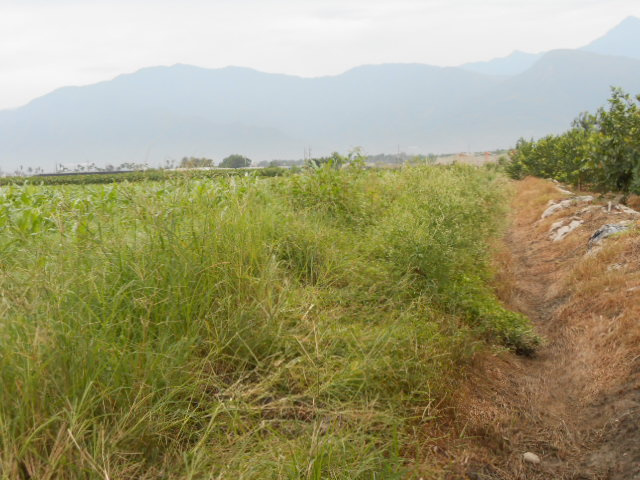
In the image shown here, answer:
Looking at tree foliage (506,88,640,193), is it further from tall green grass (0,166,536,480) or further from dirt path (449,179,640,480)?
tall green grass (0,166,536,480)

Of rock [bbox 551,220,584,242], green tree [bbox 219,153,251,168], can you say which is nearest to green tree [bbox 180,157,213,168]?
green tree [bbox 219,153,251,168]

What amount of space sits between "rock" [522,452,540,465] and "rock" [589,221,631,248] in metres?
5.32

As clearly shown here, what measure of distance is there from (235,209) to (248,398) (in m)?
2.06

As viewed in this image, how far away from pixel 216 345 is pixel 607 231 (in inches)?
275

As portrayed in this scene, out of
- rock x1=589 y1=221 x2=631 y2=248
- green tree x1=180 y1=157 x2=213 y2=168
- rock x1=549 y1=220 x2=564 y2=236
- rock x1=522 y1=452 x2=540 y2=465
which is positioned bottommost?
rock x1=522 y1=452 x2=540 y2=465

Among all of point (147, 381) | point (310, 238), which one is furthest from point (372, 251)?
point (147, 381)

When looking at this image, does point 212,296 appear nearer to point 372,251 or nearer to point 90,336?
point 90,336

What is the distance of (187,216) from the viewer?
13.0 feet

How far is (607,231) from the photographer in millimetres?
8000

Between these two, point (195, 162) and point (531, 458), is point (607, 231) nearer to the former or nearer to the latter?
point (531, 458)

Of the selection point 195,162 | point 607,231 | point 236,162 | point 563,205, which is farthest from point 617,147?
point 195,162

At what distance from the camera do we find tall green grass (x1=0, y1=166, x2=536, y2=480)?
2.25 m

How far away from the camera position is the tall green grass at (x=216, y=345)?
7.38 ft

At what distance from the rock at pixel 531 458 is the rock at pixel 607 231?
5321 mm
